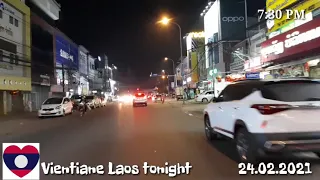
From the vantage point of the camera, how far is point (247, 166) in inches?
302

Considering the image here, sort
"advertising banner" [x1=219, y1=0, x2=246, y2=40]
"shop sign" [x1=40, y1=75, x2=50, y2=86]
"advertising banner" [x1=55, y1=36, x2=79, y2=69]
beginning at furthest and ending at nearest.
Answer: "advertising banner" [x1=55, y1=36, x2=79, y2=69] < "advertising banner" [x1=219, y1=0, x2=246, y2=40] < "shop sign" [x1=40, y1=75, x2=50, y2=86]

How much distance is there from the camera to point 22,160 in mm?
5121

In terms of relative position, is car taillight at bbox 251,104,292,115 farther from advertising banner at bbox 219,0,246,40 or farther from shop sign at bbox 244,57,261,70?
advertising banner at bbox 219,0,246,40

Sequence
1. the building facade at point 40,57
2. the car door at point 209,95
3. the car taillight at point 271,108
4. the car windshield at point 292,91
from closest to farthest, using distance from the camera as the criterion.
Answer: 1. the car taillight at point 271,108
2. the car windshield at point 292,91
3. the building facade at point 40,57
4. the car door at point 209,95

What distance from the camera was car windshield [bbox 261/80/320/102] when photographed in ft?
24.4

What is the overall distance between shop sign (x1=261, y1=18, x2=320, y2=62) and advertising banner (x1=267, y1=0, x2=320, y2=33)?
2.32 meters

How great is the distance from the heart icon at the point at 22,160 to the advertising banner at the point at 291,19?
22.0 metres

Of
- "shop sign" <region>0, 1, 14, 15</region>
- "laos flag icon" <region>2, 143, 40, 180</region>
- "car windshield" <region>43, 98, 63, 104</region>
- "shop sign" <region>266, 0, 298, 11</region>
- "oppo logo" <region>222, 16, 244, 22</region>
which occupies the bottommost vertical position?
"laos flag icon" <region>2, 143, 40, 180</region>

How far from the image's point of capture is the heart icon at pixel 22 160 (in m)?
5.06

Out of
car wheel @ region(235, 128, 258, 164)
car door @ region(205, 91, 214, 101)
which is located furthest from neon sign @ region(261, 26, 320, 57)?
car door @ region(205, 91, 214, 101)

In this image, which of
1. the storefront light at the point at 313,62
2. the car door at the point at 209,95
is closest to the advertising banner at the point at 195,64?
the car door at the point at 209,95

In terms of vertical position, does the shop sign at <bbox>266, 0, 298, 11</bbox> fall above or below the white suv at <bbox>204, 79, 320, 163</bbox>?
above

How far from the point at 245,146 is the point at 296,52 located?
15.4 m

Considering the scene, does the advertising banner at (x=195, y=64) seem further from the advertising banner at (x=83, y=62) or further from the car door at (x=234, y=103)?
the car door at (x=234, y=103)
